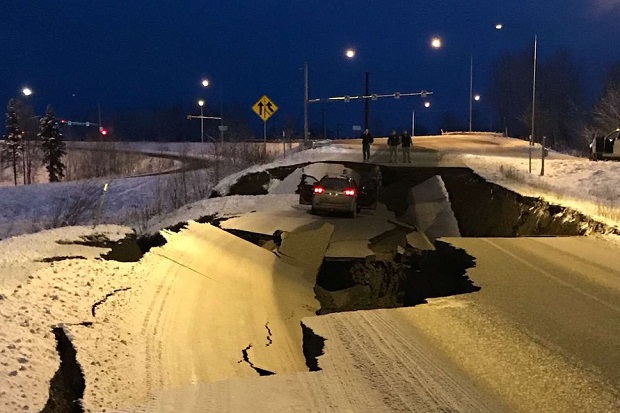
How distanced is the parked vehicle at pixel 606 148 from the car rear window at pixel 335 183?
21080 mm

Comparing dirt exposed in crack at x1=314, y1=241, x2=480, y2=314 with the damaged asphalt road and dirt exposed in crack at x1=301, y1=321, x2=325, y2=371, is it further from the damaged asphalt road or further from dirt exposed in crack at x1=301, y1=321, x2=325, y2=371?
dirt exposed in crack at x1=301, y1=321, x2=325, y2=371

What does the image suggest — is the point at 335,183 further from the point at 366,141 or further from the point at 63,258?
the point at 366,141

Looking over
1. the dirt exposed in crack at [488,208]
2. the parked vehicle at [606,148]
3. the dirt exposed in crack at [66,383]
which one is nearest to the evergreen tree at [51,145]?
the dirt exposed in crack at [488,208]

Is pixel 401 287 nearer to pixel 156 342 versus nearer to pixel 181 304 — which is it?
pixel 181 304

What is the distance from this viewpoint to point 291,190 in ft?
91.8

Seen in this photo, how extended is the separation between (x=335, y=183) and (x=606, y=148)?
22.6 metres

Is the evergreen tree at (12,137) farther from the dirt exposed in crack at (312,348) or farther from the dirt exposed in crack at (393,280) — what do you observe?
the dirt exposed in crack at (312,348)

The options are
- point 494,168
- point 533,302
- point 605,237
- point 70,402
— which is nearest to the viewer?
point 70,402

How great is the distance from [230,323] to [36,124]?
106014 mm

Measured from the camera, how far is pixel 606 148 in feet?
122

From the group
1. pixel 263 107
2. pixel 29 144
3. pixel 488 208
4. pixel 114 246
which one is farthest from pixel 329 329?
pixel 29 144

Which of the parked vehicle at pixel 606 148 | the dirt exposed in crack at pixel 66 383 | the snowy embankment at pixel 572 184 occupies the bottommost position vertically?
the dirt exposed in crack at pixel 66 383

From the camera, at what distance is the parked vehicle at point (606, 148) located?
36.5 meters

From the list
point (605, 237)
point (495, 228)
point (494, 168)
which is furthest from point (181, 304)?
point (494, 168)
